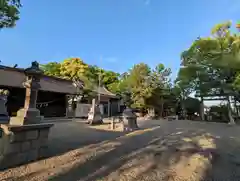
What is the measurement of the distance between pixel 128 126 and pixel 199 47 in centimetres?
859

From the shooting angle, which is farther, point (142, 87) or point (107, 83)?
point (107, 83)

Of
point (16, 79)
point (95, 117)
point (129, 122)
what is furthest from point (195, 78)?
point (16, 79)

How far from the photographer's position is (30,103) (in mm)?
3814

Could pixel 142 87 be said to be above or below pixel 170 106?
above

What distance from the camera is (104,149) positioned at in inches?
170

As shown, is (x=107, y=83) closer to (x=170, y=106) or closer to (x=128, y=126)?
(x=170, y=106)

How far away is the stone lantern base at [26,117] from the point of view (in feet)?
11.4

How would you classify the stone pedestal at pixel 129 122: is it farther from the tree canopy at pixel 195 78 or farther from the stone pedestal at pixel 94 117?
the tree canopy at pixel 195 78

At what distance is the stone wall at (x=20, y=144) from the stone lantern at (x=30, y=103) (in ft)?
0.80

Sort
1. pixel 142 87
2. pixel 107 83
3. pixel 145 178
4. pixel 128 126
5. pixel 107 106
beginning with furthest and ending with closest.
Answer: pixel 107 83
pixel 107 106
pixel 142 87
pixel 128 126
pixel 145 178

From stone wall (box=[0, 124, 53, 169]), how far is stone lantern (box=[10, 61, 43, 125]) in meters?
0.24

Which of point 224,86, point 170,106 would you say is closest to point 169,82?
point 170,106

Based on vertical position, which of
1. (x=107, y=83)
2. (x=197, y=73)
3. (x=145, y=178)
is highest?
(x=107, y=83)

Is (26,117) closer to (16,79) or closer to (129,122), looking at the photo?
(129,122)
